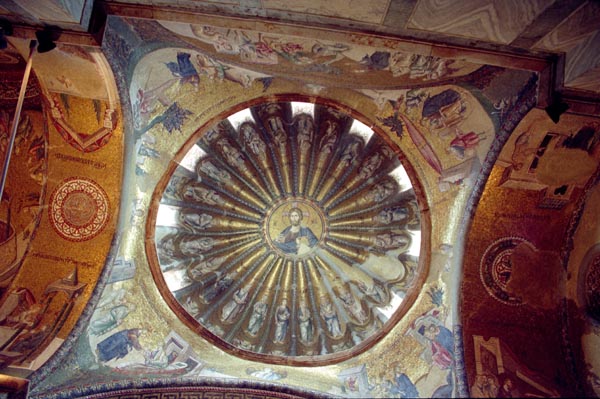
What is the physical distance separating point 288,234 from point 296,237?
0.61 feet

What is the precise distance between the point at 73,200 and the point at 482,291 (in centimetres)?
694

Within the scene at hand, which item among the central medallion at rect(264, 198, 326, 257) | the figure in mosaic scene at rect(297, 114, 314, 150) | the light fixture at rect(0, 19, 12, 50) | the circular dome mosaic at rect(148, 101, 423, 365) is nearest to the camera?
the light fixture at rect(0, 19, 12, 50)

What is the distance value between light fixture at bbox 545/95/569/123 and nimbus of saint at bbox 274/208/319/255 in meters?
5.83

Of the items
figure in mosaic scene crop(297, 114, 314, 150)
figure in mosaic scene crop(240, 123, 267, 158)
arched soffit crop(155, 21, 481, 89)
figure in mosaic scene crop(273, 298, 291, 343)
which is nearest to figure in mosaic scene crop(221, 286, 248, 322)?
figure in mosaic scene crop(273, 298, 291, 343)

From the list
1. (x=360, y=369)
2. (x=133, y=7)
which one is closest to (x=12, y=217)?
(x=133, y=7)

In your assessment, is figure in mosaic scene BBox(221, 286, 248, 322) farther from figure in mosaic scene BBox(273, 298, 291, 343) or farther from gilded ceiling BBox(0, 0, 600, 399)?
figure in mosaic scene BBox(273, 298, 291, 343)

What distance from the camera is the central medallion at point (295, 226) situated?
1170cm

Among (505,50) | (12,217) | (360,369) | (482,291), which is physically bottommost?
(360,369)

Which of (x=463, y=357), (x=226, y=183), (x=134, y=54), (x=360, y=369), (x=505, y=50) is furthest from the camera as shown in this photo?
(x=226, y=183)

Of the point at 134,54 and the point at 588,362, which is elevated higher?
the point at 134,54

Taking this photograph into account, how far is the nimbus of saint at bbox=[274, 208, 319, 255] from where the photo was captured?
11711 mm

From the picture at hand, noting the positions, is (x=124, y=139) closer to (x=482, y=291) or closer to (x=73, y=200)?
(x=73, y=200)

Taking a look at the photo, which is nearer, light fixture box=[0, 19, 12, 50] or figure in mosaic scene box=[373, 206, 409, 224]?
light fixture box=[0, 19, 12, 50]

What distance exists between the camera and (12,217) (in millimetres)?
8883
